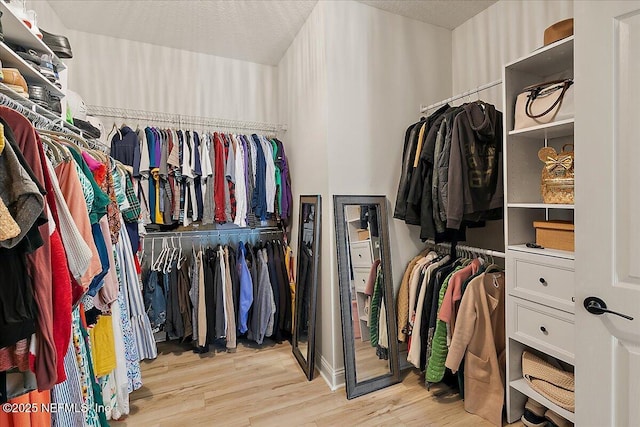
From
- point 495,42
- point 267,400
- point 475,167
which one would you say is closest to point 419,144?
point 475,167

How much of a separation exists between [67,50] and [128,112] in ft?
3.04

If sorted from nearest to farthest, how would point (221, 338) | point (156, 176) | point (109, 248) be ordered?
point (109, 248)
point (156, 176)
point (221, 338)

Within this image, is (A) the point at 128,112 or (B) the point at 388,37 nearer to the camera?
(B) the point at 388,37

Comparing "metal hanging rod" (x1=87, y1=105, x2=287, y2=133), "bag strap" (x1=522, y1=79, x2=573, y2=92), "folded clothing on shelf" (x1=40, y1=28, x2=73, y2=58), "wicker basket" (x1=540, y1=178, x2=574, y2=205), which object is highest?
"folded clothing on shelf" (x1=40, y1=28, x2=73, y2=58)

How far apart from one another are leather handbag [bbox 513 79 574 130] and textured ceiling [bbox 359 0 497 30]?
3.19 feet

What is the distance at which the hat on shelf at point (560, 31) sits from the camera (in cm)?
149

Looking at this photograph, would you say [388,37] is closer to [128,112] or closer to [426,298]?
[426,298]

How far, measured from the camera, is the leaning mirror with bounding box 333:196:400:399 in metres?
2.07

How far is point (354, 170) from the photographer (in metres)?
2.21

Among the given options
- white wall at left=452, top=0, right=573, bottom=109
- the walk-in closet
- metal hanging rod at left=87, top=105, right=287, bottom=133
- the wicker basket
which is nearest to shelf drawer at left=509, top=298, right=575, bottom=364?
the walk-in closet

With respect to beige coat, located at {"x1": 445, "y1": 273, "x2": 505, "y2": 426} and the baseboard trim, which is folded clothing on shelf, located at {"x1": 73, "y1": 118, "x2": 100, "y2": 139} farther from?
beige coat, located at {"x1": 445, "y1": 273, "x2": 505, "y2": 426}

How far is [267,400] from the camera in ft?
6.53

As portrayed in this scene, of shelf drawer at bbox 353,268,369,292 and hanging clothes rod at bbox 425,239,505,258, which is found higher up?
hanging clothes rod at bbox 425,239,505,258

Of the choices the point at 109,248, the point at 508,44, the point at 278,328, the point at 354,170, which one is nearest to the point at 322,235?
the point at 354,170
